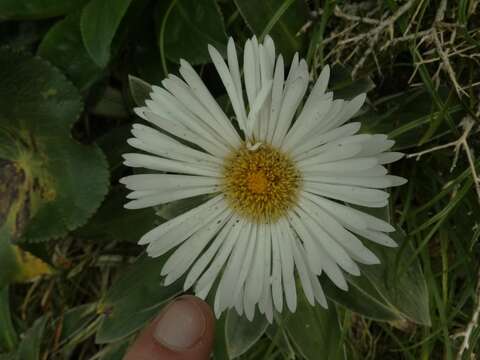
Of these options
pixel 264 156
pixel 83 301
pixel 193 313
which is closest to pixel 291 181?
pixel 264 156

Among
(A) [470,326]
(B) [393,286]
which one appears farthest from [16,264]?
(A) [470,326]

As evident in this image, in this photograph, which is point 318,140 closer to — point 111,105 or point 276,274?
point 276,274

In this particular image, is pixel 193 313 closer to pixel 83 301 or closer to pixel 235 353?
pixel 235 353

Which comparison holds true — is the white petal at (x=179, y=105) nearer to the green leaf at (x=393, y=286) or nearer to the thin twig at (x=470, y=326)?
the green leaf at (x=393, y=286)

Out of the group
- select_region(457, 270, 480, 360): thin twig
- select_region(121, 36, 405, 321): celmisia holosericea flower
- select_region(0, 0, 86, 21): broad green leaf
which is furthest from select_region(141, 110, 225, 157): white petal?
select_region(457, 270, 480, 360): thin twig

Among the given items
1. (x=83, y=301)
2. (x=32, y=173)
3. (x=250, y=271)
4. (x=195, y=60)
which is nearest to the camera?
(x=250, y=271)

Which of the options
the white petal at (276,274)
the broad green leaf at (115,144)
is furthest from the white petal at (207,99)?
the broad green leaf at (115,144)

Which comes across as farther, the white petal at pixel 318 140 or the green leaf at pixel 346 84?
the green leaf at pixel 346 84
